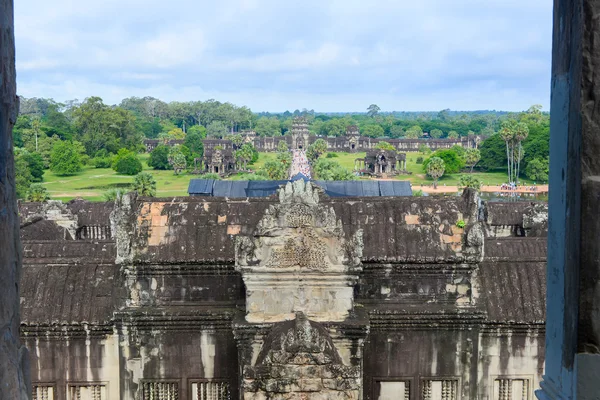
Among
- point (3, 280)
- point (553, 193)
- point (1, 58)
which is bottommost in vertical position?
point (3, 280)

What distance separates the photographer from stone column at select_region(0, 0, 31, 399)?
251cm

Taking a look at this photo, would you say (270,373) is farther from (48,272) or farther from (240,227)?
(48,272)

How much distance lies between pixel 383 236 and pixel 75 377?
5.50 metres

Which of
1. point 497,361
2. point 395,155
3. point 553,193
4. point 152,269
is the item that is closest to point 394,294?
point 497,361

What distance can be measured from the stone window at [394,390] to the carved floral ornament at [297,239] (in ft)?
7.65

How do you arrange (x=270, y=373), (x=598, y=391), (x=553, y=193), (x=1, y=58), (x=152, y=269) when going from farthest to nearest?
(x=152, y=269), (x=270, y=373), (x=553, y=193), (x=598, y=391), (x=1, y=58)

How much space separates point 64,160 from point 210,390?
81.3 metres

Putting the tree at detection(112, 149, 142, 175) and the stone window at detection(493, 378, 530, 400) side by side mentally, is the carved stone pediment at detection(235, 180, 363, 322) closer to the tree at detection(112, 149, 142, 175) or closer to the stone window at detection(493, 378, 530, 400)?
the stone window at detection(493, 378, 530, 400)

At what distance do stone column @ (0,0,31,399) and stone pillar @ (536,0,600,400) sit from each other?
2.32 m

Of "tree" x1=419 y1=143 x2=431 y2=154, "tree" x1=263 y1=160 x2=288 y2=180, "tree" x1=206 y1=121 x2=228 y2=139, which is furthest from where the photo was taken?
"tree" x1=206 y1=121 x2=228 y2=139

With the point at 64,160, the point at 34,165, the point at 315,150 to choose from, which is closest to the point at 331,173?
the point at 34,165

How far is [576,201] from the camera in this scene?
2836mm

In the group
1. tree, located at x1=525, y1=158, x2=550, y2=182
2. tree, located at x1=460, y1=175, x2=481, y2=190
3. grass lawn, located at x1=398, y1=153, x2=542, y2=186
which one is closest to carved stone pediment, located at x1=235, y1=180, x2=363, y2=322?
tree, located at x1=460, y1=175, x2=481, y2=190

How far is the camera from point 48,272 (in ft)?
36.0
